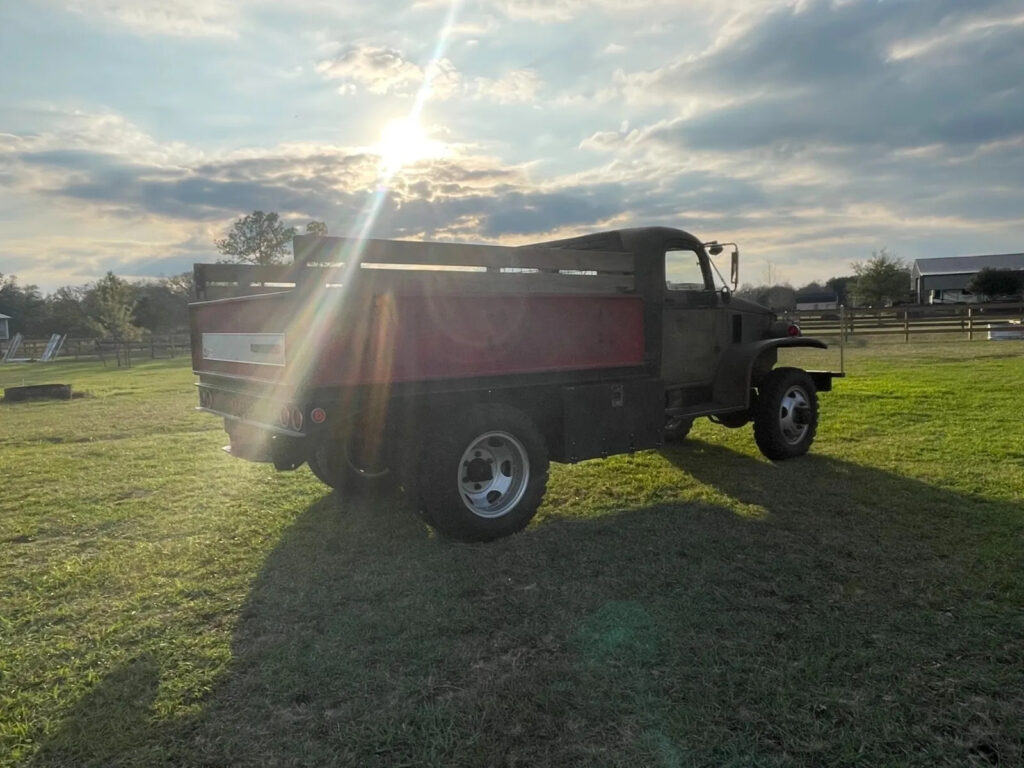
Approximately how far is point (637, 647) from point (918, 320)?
28246mm

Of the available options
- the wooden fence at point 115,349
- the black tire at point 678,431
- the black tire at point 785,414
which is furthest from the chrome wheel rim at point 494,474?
the wooden fence at point 115,349

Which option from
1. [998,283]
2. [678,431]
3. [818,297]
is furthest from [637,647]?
[818,297]

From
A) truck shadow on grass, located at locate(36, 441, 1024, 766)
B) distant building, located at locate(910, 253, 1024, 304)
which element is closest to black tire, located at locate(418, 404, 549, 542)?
truck shadow on grass, located at locate(36, 441, 1024, 766)

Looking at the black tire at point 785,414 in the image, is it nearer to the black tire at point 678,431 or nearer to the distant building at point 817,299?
the black tire at point 678,431

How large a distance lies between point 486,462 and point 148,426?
24.4 ft

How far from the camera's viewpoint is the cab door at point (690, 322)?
240 inches

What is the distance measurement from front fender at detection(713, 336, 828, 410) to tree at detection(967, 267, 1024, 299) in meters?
57.5

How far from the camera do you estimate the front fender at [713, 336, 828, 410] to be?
254 inches

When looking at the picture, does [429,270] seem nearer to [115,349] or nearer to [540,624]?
[540,624]

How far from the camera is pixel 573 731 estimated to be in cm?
248

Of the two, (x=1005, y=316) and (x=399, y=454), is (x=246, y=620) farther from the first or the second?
(x=1005, y=316)

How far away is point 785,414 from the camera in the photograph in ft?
22.4

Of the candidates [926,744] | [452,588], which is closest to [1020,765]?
[926,744]

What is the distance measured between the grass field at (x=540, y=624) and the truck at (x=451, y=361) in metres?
0.49
